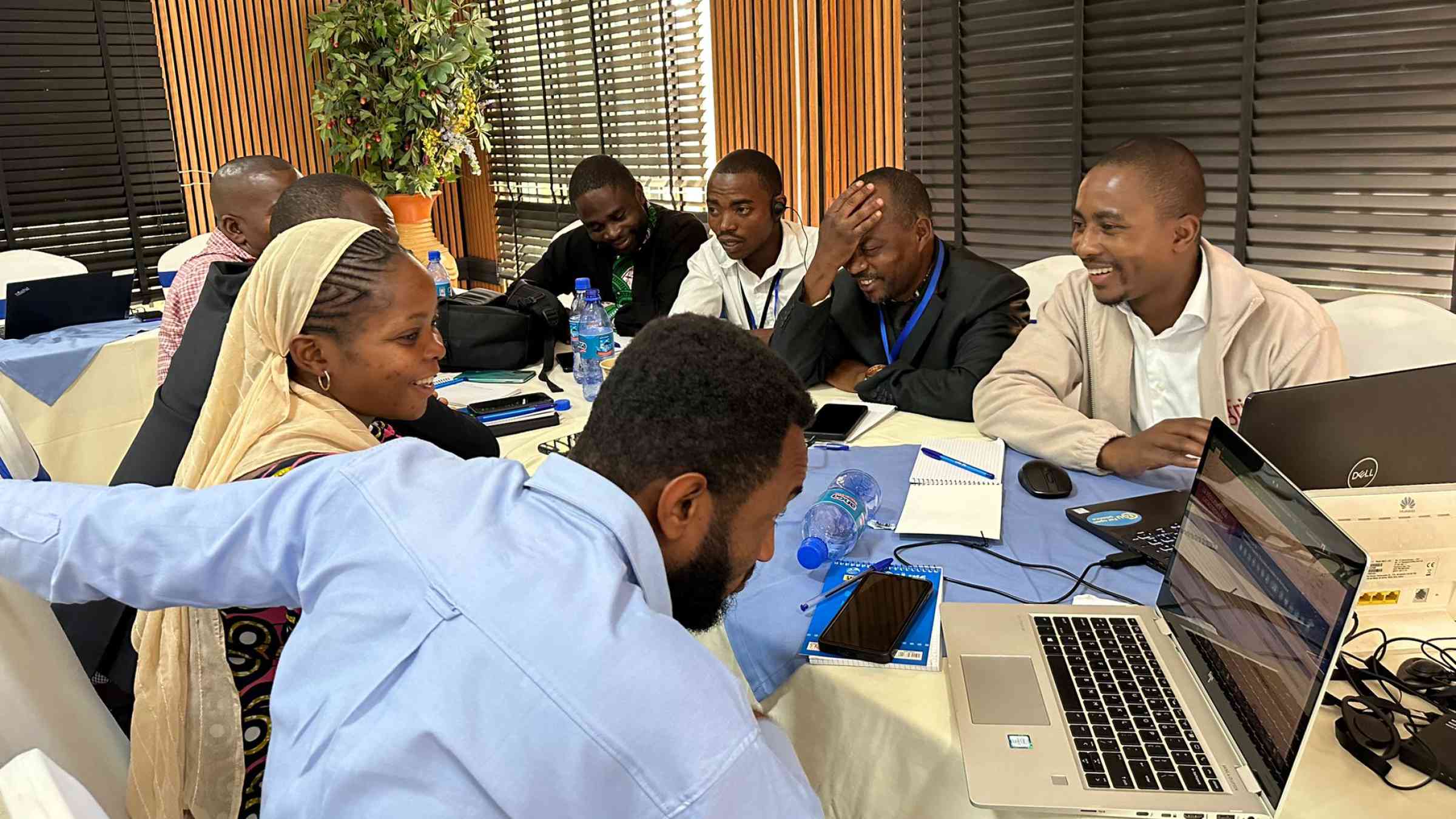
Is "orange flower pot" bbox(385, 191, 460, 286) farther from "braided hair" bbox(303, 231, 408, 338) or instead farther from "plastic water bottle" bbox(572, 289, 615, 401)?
"braided hair" bbox(303, 231, 408, 338)

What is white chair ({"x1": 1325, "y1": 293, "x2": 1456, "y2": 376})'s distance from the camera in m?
Result: 2.13

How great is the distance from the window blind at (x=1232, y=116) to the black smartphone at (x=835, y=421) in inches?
74.1

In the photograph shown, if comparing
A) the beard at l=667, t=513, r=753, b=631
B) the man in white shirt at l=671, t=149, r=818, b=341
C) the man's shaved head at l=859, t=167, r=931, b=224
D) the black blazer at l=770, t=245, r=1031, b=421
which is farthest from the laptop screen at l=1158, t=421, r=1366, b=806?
the man in white shirt at l=671, t=149, r=818, b=341

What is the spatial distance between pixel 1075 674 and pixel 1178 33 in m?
2.93

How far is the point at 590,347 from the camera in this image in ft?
9.04

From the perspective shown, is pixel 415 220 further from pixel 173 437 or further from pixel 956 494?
pixel 956 494

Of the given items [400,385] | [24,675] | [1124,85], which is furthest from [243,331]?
[1124,85]

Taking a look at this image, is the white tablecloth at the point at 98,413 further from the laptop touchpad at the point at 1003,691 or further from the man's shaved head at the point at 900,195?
the laptop touchpad at the point at 1003,691

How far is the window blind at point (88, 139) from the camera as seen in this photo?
4.73 meters

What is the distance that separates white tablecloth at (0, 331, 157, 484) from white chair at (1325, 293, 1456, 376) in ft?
12.9

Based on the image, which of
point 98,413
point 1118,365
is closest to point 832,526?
point 1118,365

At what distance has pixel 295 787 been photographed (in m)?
0.77

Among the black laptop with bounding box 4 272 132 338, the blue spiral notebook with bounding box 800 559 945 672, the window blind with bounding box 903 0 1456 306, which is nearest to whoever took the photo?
the blue spiral notebook with bounding box 800 559 945 672

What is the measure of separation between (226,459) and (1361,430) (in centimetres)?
160
